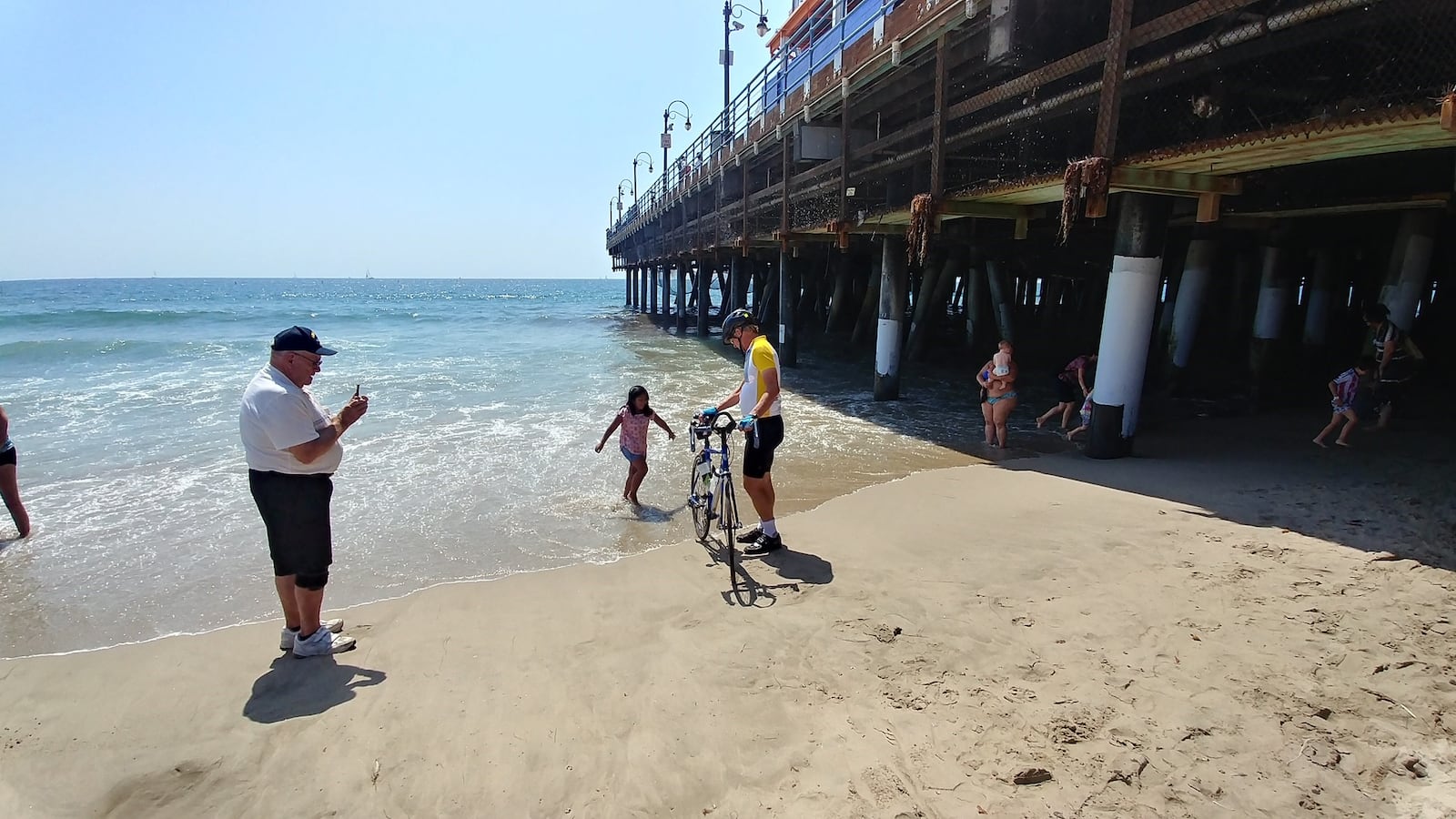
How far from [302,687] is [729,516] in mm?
2677

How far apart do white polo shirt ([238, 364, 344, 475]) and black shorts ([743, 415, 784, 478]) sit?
255 cm

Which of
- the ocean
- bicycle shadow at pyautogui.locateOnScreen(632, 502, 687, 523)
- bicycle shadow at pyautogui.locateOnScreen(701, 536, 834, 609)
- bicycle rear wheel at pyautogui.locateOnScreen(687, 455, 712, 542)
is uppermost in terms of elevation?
bicycle rear wheel at pyautogui.locateOnScreen(687, 455, 712, 542)

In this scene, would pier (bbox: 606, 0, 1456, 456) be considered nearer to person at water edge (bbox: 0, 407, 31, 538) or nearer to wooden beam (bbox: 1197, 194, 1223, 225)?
wooden beam (bbox: 1197, 194, 1223, 225)

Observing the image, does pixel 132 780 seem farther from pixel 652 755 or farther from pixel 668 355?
pixel 668 355

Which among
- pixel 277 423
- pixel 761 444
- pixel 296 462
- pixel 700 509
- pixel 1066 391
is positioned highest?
pixel 277 423

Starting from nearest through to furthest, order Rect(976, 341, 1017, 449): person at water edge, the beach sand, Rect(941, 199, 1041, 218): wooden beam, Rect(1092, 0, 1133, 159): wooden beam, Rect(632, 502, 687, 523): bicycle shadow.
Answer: the beach sand < Rect(1092, 0, 1133, 159): wooden beam < Rect(632, 502, 687, 523): bicycle shadow < Rect(976, 341, 1017, 449): person at water edge < Rect(941, 199, 1041, 218): wooden beam

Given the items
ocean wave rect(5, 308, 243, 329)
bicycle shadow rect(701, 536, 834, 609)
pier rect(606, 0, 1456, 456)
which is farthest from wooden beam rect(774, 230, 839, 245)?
ocean wave rect(5, 308, 243, 329)

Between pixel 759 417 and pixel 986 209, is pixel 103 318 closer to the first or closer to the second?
pixel 986 209

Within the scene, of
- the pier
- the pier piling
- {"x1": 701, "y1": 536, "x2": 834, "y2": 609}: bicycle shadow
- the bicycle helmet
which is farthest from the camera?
the pier piling

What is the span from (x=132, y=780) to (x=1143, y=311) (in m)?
8.74

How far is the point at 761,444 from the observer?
4902 mm

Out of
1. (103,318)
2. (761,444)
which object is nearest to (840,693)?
(761,444)

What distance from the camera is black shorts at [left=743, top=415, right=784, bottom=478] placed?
4891mm

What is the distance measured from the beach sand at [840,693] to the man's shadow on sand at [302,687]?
0.05 feet
